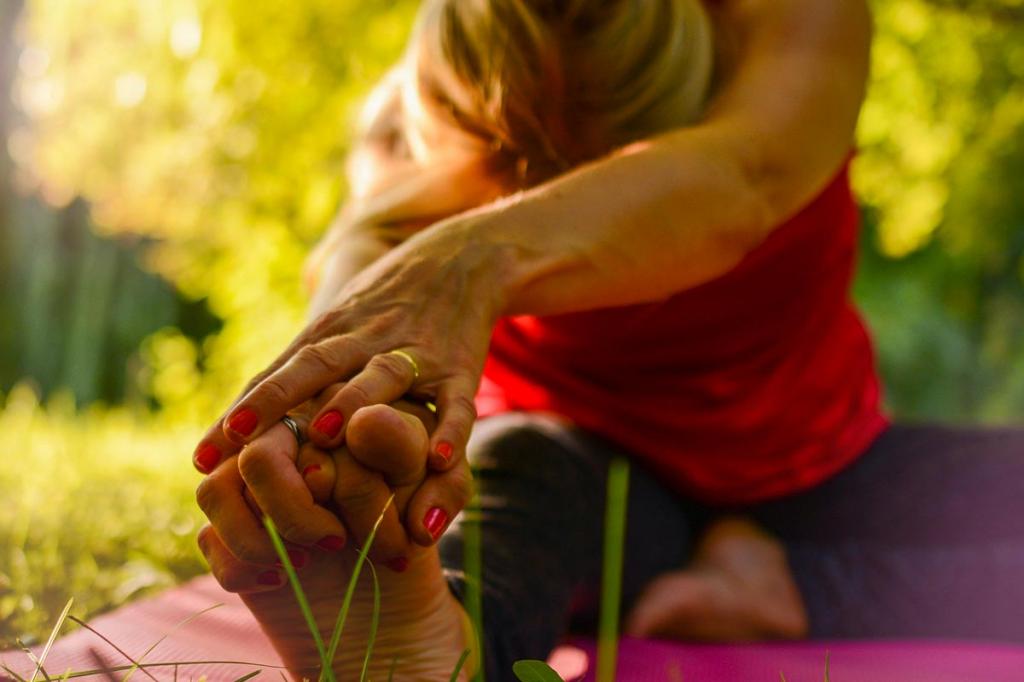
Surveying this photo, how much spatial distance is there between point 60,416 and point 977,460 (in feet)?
14.1

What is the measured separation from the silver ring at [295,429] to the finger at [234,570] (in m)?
0.10

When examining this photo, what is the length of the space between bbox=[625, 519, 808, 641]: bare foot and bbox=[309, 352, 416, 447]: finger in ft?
2.34

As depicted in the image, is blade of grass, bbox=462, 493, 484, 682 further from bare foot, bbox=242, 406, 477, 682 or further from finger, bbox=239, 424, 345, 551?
finger, bbox=239, 424, 345, 551

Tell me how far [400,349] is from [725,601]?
75 centimetres

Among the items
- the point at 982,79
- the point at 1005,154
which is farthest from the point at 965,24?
the point at 1005,154

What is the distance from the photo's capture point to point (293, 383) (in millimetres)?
771

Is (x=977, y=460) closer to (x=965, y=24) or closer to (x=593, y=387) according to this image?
(x=593, y=387)

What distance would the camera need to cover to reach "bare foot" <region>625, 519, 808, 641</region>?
136cm

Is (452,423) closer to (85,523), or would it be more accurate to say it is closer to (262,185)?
(85,523)

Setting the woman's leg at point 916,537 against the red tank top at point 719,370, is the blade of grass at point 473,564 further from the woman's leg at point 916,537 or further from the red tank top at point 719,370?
the woman's leg at point 916,537

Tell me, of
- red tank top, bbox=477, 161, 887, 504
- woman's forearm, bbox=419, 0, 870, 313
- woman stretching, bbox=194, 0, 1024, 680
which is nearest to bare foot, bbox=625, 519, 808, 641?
woman stretching, bbox=194, 0, 1024, 680

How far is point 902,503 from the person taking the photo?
1666mm

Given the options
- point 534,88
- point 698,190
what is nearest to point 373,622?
point 698,190

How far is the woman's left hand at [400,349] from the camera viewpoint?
0.76 meters
